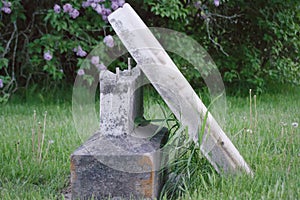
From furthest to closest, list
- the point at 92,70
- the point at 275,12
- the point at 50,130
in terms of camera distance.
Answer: the point at 275,12 → the point at 92,70 → the point at 50,130

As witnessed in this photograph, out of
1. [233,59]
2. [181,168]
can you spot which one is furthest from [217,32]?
[181,168]

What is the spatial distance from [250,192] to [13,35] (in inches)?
168

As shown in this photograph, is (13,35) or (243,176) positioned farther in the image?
(13,35)

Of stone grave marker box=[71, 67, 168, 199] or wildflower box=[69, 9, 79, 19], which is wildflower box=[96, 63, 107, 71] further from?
stone grave marker box=[71, 67, 168, 199]

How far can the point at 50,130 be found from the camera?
4.33 meters

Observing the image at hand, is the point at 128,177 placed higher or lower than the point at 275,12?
lower

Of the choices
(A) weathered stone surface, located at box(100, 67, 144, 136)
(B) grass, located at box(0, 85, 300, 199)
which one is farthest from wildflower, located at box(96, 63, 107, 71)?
(A) weathered stone surface, located at box(100, 67, 144, 136)

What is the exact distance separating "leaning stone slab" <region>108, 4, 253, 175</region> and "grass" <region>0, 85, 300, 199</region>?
0.17 metres

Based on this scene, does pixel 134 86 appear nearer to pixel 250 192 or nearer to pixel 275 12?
pixel 250 192

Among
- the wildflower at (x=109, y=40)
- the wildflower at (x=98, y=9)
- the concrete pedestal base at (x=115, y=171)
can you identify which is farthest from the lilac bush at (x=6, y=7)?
the concrete pedestal base at (x=115, y=171)

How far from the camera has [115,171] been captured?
2.62 metres

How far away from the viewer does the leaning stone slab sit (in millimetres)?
2758

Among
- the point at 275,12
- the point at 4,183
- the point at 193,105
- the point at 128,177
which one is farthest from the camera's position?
A: the point at 275,12

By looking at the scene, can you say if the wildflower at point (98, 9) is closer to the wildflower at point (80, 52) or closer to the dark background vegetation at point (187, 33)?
the dark background vegetation at point (187, 33)
